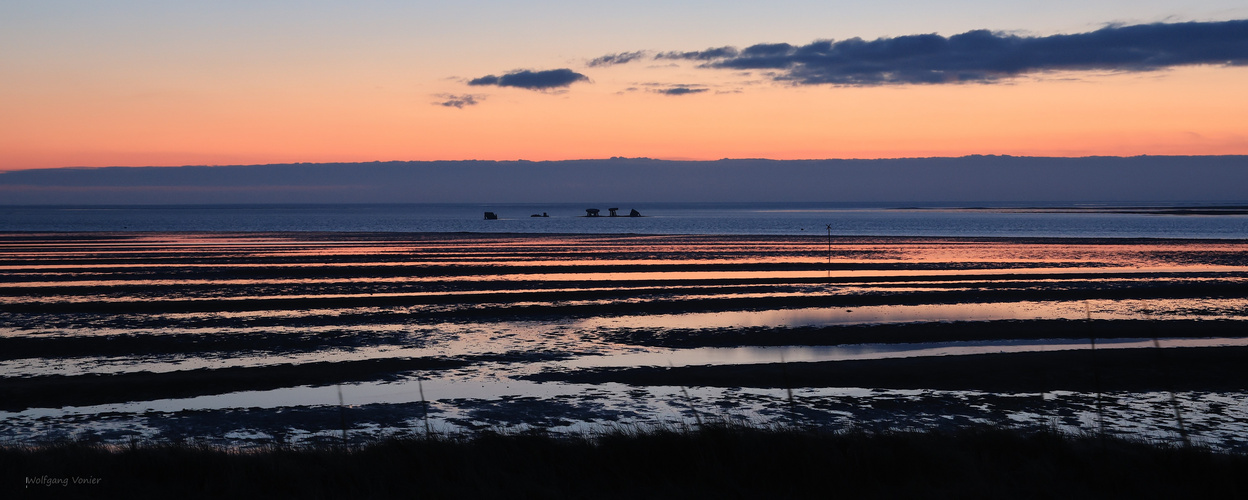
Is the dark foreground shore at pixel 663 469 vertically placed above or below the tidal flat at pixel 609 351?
above

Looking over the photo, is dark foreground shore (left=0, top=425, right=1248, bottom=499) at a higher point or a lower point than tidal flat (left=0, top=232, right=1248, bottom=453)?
higher

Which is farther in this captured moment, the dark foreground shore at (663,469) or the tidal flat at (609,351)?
the tidal flat at (609,351)

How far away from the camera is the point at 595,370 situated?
15391 mm

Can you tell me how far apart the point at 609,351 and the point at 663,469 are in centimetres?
899

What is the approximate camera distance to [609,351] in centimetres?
1741

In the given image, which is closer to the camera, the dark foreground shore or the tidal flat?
the dark foreground shore

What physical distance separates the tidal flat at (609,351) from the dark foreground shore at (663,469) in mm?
910

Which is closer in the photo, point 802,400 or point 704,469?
point 704,469

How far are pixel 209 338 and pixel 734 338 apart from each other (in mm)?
11303

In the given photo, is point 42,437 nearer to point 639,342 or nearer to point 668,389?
point 668,389

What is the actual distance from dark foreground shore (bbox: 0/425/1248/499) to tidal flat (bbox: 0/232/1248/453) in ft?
2.99

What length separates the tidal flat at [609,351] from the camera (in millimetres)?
11727

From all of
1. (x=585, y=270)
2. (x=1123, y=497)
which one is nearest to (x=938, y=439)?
(x=1123, y=497)

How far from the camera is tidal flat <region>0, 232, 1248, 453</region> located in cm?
1173
